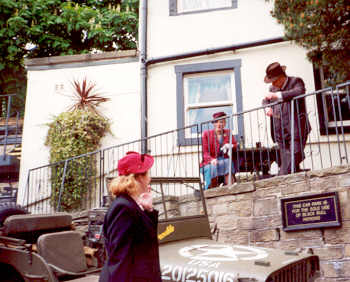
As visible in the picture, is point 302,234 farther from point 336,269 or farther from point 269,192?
point 269,192

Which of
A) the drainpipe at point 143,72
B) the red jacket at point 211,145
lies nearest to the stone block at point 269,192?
the red jacket at point 211,145

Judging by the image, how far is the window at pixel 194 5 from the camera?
9.98 metres

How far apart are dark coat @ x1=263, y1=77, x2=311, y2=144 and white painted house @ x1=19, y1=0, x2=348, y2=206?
100 inches

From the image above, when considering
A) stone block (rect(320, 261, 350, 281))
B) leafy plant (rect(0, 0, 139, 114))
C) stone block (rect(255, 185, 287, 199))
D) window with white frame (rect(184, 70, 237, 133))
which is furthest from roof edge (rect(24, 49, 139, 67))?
stone block (rect(320, 261, 350, 281))

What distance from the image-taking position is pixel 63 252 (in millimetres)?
4477

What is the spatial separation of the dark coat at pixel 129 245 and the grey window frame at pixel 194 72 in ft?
21.0

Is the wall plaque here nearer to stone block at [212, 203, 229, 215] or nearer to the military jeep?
stone block at [212, 203, 229, 215]

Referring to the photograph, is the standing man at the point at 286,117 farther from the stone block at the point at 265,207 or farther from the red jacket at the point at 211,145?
the red jacket at the point at 211,145

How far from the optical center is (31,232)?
4.71 meters

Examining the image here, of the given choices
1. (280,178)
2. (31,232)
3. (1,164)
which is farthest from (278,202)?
(1,164)

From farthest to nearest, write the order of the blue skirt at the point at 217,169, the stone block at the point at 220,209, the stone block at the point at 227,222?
the blue skirt at the point at 217,169 → the stone block at the point at 220,209 → the stone block at the point at 227,222

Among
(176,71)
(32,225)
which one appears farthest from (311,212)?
(176,71)

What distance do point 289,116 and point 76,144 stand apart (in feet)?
18.2

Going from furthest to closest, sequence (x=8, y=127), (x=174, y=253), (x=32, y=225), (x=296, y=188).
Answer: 1. (x=8, y=127)
2. (x=296, y=188)
3. (x=32, y=225)
4. (x=174, y=253)
